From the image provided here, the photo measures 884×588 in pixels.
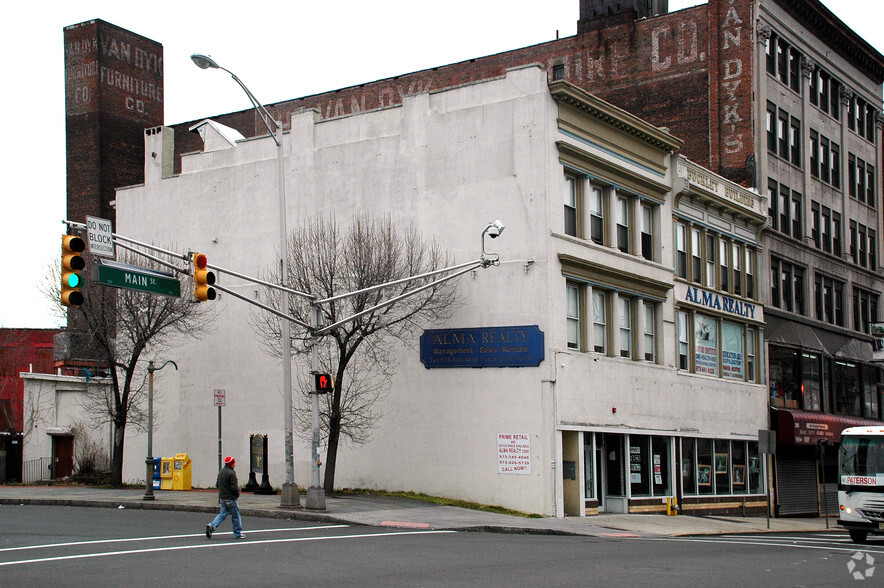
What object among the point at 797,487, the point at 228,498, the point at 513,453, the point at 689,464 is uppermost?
the point at 513,453

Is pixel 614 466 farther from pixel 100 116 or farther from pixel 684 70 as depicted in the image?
pixel 100 116

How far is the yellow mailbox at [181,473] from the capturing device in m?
35.1

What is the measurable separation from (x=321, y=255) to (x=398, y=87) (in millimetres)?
22731

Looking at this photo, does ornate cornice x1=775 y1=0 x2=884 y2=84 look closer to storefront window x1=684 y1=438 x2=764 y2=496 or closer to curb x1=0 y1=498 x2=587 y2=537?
storefront window x1=684 y1=438 x2=764 y2=496

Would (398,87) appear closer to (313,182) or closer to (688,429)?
(313,182)

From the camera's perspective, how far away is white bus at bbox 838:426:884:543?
25938 millimetres

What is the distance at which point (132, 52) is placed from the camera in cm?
6031

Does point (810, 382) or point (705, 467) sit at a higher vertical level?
point (810, 382)

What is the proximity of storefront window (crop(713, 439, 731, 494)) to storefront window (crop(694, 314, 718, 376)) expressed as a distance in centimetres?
278

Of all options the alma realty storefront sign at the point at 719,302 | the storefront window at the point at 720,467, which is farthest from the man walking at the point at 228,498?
the alma realty storefront sign at the point at 719,302

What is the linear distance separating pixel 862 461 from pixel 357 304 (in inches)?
565

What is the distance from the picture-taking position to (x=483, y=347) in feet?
101

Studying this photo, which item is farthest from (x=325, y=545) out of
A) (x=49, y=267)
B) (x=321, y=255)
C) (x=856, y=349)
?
(x=856, y=349)

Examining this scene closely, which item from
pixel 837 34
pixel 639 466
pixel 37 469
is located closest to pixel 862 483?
pixel 639 466
